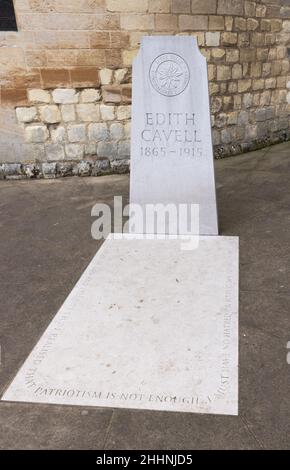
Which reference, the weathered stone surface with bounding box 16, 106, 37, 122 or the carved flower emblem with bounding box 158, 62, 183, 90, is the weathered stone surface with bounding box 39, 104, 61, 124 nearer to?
the weathered stone surface with bounding box 16, 106, 37, 122

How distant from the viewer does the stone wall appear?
200 inches

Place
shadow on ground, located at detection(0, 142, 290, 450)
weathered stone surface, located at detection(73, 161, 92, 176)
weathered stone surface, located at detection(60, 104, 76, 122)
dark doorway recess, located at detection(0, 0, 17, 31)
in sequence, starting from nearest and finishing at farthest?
shadow on ground, located at detection(0, 142, 290, 450)
dark doorway recess, located at detection(0, 0, 17, 31)
weathered stone surface, located at detection(60, 104, 76, 122)
weathered stone surface, located at detection(73, 161, 92, 176)

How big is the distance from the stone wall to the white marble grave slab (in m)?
2.86

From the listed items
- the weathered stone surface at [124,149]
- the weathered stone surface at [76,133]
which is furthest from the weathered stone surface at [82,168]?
the weathered stone surface at [124,149]

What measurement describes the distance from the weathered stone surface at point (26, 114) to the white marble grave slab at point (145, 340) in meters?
3.00

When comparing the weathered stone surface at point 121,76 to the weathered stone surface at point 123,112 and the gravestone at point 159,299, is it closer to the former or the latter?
the weathered stone surface at point 123,112

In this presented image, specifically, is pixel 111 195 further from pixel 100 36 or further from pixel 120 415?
pixel 120 415

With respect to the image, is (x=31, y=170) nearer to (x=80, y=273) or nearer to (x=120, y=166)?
(x=120, y=166)

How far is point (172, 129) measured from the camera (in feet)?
11.6

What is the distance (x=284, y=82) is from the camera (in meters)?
7.15

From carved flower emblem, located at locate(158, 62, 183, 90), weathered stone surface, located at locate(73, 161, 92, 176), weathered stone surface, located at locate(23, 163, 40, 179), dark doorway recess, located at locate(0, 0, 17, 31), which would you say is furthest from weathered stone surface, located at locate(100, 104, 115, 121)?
carved flower emblem, located at locate(158, 62, 183, 90)

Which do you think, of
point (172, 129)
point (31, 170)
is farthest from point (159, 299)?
point (31, 170)

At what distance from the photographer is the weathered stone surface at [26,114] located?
5383 mm
